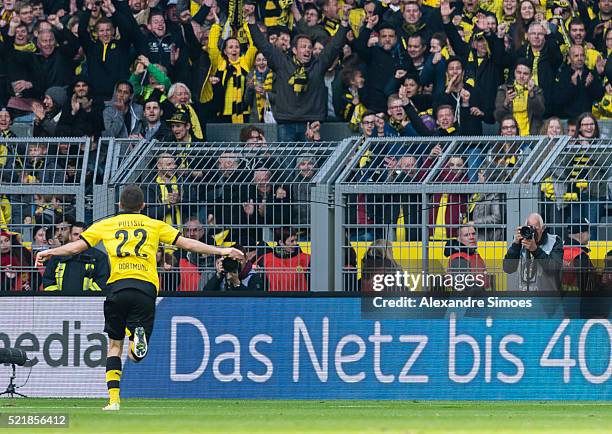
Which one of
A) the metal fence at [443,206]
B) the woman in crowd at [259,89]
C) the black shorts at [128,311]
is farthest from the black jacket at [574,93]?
the black shorts at [128,311]

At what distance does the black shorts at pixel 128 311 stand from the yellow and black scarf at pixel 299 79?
6.70 m

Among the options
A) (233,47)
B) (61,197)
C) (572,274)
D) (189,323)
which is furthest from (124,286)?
(233,47)

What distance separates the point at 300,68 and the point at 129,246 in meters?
6.89

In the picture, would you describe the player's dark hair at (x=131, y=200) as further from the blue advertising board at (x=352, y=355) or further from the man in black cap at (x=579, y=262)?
the man in black cap at (x=579, y=262)

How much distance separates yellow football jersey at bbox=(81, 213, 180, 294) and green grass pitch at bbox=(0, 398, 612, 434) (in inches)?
43.4

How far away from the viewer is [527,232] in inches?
530

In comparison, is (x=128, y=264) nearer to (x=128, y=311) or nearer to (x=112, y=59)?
(x=128, y=311)

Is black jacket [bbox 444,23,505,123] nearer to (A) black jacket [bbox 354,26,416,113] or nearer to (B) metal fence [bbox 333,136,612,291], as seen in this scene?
(A) black jacket [bbox 354,26,416,113]

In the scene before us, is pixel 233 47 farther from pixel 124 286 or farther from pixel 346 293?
pixel 124 286

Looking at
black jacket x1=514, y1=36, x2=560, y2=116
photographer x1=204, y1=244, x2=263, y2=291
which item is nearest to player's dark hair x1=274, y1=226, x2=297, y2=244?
photographer x1=204, y1=244, x2=263, y2=291

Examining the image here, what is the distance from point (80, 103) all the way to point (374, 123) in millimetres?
3844

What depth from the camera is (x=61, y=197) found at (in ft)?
49.7

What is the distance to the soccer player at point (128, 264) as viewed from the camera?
473 inches

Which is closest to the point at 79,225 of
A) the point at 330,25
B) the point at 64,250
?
the point at 64,250
